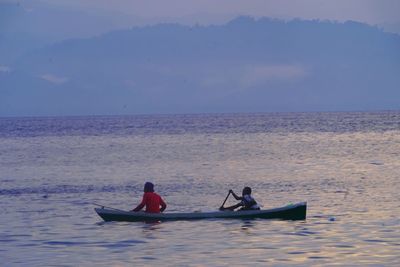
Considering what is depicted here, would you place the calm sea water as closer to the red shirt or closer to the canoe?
the canoe

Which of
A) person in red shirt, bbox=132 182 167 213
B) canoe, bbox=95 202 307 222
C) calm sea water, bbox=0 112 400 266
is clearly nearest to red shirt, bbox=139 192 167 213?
person in red shirt, bbox=132 182 167 213

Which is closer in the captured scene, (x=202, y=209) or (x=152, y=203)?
(x=152, y=203)

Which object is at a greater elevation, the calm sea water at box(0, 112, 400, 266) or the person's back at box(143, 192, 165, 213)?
the person's back at box(143, 192, 165, 213)

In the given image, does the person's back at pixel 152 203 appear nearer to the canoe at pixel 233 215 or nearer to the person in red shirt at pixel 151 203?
the person in red shirt at pixel 151 203

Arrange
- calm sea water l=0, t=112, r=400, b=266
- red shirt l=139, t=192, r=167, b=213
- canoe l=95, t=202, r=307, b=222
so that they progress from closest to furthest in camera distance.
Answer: calm sea water l=0, t=112, r=400, b=266 → canoe l=95, t=202, r=307, b=222 → red shirt l=139, t=192, r=167, b=213

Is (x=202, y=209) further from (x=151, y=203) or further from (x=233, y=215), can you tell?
(x=151, y=203)

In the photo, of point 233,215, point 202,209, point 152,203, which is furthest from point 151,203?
point 202,209

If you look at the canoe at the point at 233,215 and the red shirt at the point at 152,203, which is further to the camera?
the red shirt at the point at 152,203

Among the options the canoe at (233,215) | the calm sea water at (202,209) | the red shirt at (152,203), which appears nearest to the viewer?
the calm sea water at (202,209)

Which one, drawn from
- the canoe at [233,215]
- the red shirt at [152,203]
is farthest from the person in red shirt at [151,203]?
the canoe at [233,215]

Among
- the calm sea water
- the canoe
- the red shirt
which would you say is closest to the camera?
the calm sea water

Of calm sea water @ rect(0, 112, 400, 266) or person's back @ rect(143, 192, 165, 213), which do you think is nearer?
calm sea water @ rect(0, 112, 400, 266)

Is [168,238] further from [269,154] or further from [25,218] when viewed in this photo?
[269,154]

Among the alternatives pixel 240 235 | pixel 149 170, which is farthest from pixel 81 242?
pixel 149 170
